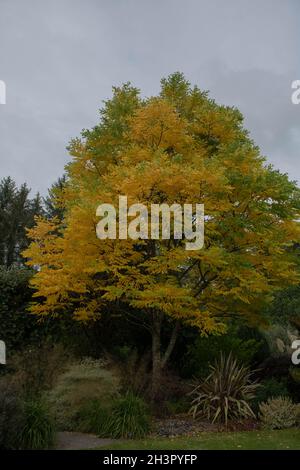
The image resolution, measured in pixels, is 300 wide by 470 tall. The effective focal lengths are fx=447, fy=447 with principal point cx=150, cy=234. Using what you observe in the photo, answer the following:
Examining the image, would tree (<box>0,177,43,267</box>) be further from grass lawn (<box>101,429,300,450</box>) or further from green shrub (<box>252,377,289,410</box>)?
grass lawn (<box>101,429,300,450</box>)

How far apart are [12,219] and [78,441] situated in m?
31.6

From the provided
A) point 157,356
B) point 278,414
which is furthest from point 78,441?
point 278,414

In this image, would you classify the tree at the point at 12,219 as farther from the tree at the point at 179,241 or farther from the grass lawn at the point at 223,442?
the grass lawn at the point at 223,442

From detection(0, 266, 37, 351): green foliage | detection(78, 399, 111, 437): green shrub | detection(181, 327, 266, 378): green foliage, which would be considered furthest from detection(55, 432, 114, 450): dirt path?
detection(0, 266, 37, 351): green foliage

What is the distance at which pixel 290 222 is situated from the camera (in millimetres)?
11664

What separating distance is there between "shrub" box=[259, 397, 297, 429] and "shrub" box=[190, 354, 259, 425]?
0.36 meters

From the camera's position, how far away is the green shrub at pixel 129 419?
9055 mm

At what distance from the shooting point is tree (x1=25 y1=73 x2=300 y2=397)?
1048 centimetres

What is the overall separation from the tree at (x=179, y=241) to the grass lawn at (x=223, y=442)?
101 inches

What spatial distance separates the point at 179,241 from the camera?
472 inches

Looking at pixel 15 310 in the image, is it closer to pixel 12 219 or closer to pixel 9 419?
pixel 9 419

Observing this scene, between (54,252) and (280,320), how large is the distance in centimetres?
1134

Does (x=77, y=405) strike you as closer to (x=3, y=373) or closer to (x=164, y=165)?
(x=3, y=373)

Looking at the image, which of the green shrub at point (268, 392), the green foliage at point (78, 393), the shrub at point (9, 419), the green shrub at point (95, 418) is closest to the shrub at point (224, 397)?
the green shrub at point (268, 392)
